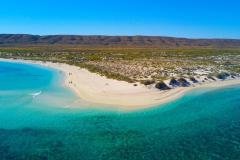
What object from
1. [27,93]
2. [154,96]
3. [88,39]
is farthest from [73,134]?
[88,39]

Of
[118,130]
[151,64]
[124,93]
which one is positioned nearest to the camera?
[118,130]

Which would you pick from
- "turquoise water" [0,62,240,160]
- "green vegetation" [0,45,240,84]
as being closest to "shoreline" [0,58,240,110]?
"turquoise water" [0,62,240,160]

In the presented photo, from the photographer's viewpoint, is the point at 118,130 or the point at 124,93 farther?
the point at 124,93

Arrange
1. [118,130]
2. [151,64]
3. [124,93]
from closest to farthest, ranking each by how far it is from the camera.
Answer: [118,130] → [124,93] → [151,64]

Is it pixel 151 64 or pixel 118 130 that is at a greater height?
pixel 151 64

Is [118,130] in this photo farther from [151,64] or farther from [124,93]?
[151,64]

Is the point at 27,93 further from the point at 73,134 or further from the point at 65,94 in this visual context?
the point at 73,134

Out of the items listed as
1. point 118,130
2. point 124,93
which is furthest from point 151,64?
point 118,130

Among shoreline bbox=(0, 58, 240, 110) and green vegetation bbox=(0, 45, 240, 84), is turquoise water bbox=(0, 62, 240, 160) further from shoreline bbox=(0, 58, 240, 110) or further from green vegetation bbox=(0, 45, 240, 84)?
green vegetation bbox=(0, 45, 240, 84)

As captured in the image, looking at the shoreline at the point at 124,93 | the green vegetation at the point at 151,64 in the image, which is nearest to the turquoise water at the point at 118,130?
the shoreline at the point at 124,93
